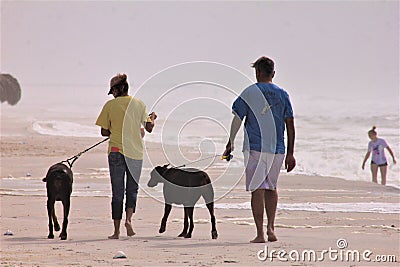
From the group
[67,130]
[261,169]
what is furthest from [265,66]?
[67,130]

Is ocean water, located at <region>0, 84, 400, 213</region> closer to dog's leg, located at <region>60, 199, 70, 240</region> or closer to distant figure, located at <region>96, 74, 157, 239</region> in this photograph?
distant figure, located at <region>96, 74, 157, 239</region>

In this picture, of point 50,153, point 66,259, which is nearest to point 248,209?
point 66,259

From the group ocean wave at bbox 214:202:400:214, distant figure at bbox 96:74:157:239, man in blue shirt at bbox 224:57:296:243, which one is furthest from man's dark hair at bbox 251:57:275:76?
ocean wave at bbox 214:202:400:214

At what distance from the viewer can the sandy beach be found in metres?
8.64

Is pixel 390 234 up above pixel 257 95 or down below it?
below

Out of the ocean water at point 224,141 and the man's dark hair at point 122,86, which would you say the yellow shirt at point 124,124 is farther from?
the ocean water at point 224,141

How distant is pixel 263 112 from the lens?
985 centimetres

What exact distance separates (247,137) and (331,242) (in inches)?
57.8

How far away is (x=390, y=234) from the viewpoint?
36.0 feet

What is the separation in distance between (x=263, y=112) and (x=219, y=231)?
1.88m

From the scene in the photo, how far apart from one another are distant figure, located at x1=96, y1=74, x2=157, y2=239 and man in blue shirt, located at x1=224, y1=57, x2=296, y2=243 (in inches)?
47.6

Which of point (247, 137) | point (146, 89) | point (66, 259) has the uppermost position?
point (146, 89)

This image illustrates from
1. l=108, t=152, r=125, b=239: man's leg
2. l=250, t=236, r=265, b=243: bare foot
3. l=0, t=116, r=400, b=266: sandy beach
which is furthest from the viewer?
l=108, t=152, r=125, b=239: man's leg

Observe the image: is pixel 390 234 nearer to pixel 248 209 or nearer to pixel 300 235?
pixel 300 235
